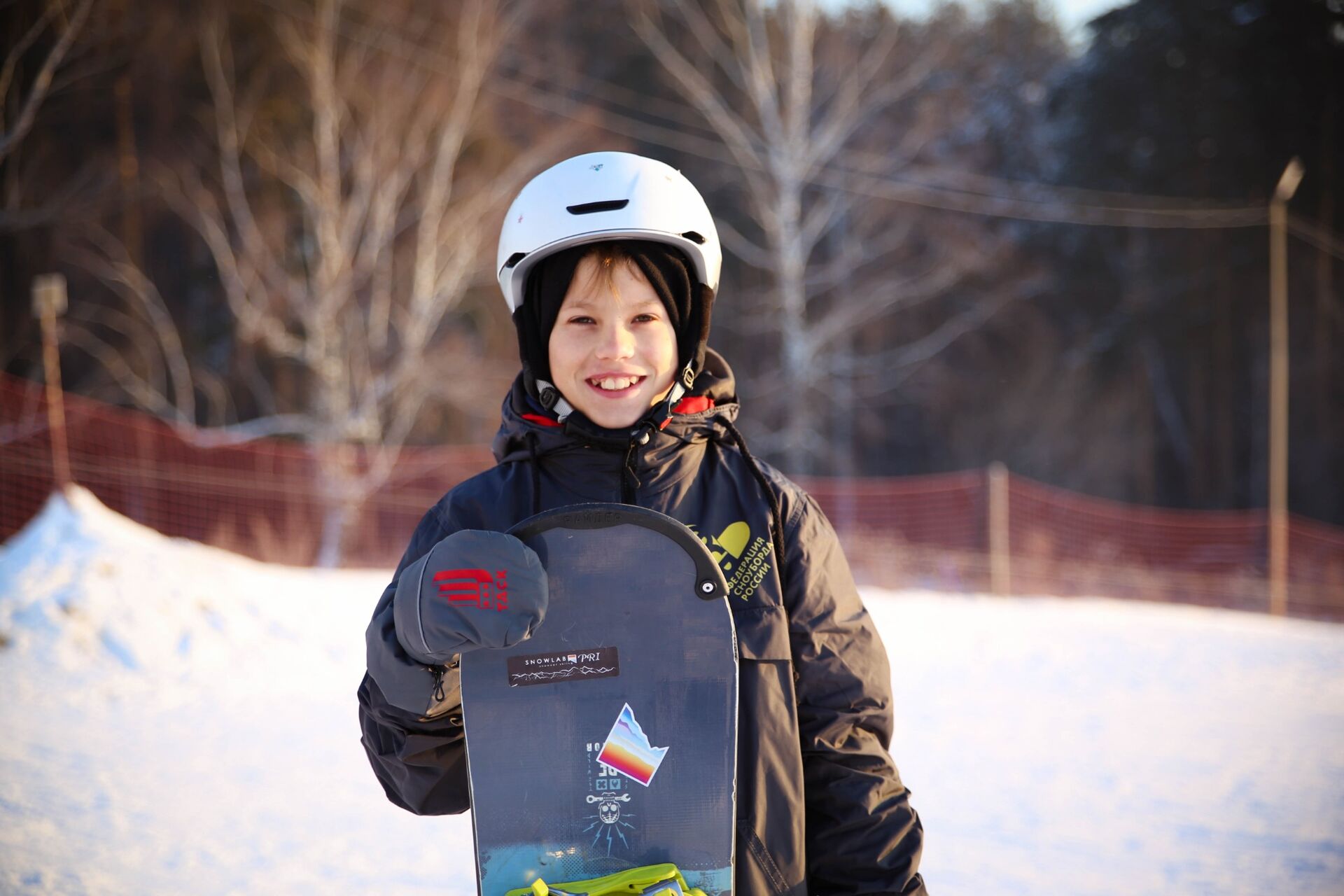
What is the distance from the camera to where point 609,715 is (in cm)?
148

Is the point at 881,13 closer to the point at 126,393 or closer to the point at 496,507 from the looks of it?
the point at 126,393

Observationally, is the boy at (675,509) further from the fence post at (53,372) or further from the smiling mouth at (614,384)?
the fence post at (53,372)

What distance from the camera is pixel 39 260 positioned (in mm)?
9906

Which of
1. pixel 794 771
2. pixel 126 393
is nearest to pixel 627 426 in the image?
pixel 794 771

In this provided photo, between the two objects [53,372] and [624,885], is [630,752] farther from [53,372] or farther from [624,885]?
[53,372]

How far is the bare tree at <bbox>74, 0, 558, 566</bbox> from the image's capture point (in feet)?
33.8

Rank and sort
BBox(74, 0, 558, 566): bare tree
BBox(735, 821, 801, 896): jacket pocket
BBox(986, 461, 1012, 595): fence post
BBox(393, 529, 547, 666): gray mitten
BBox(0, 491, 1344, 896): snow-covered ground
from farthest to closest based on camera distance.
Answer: BBox(74, 0, 558, 566): bare tree → BBox(986, 461, 1012, 595): fence post → BBox(0, 491, 1344, 896): snow-covered ground → BBox(735, 821, 801, 896): jacket pocket → BBox(393, 529, 547, 666): gray mitten

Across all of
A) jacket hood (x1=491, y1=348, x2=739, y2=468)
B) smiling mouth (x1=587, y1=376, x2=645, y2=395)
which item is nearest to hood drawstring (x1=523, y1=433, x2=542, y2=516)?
jacket hood (x1=491, y1=348, x2=739, y2=468)

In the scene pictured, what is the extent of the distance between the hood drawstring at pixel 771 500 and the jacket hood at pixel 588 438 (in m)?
0.04

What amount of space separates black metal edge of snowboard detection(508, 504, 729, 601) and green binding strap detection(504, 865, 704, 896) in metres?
0.40

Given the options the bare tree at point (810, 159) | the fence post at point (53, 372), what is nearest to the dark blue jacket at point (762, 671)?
the fence post at point (53, 372)

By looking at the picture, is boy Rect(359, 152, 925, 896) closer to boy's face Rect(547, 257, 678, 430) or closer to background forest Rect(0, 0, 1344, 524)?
boy's face Rect(547, 257, 678, 430)

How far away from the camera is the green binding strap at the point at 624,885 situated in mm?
1345

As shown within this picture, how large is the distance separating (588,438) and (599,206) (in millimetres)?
414
